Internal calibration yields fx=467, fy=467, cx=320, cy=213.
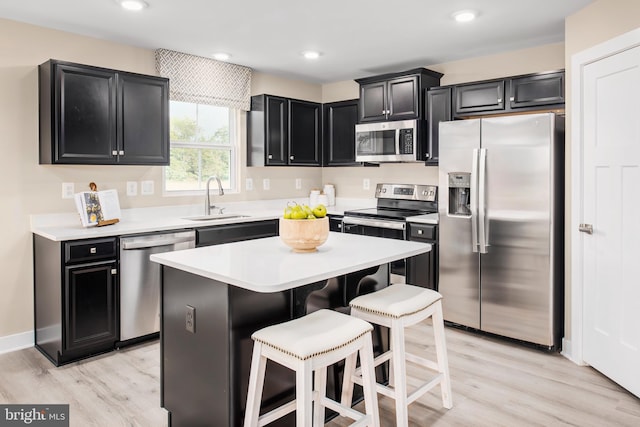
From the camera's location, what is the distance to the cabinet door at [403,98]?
14.6ft

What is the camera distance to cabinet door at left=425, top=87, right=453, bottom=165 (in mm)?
4254

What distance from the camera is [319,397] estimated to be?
85.2 inches

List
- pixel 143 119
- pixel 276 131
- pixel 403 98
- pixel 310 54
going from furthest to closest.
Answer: pixel 276 131, pixel 403 98, pixel 310 54, pixel 143 119

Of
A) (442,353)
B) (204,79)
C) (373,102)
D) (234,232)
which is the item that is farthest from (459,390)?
(204,79)

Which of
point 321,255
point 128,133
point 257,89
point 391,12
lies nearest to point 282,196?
point 257,89

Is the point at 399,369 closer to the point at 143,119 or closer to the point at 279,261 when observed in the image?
the point at 279,261

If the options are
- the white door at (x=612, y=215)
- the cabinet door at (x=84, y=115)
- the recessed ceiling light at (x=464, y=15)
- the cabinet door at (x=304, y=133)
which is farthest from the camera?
the cabinet door at (x=304, y=133)

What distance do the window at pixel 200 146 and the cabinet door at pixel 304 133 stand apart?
62 centimetres

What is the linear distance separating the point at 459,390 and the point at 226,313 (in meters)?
1.59

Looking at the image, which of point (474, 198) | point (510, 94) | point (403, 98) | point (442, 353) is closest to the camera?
point (442, 353)

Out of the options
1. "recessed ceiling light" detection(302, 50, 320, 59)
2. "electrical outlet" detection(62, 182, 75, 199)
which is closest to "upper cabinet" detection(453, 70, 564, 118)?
"recessed ceiling light" detection(302, 50, 320, 59)

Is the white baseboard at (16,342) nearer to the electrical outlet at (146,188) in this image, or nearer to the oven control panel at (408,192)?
the electrical outlet at (146,188)

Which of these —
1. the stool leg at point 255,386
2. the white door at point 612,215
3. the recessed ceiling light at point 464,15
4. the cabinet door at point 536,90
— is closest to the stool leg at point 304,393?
the stool leg at point 255,386

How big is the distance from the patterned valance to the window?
14 centimetres
